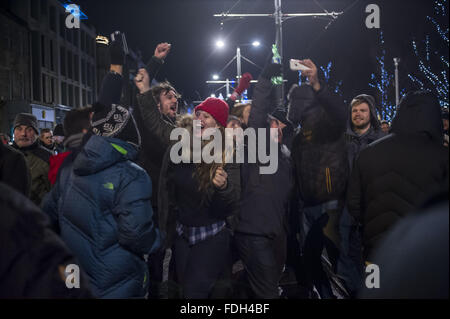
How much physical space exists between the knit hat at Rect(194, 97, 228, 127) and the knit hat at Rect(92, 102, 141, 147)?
1.10 m

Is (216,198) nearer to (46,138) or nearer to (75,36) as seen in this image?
(46,138)

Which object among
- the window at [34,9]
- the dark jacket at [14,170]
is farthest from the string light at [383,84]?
the dark jacket at [14,170]

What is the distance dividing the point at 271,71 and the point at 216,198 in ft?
4.71

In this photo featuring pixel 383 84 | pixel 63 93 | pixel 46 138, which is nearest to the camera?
pixel 46 138

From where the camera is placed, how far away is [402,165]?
365cm

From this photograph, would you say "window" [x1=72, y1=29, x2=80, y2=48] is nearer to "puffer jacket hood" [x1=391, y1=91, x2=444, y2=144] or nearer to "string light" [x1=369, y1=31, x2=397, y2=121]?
"string light" [x1=369, y1=31, x2=397, y2=121]

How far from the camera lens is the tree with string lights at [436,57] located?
90.6 feet

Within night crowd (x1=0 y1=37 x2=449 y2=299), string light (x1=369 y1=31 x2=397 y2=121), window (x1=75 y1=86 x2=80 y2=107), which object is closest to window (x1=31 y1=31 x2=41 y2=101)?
window (x1=75 y1=86 x2=80 y2=107)

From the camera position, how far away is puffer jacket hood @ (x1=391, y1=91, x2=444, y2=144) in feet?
12.3

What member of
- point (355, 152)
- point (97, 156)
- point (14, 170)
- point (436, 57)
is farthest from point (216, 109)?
point (436, 57)

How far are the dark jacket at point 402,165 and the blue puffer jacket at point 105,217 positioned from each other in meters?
1.86

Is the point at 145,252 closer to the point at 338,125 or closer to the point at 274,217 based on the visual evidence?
the point at 274,217

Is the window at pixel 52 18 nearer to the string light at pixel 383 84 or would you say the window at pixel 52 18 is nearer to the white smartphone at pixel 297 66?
the string light at pixel 383 84
